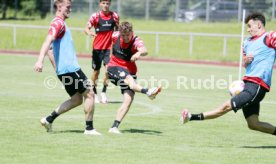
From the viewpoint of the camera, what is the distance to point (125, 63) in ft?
41.6

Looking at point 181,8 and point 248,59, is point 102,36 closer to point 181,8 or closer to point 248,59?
point 248,59

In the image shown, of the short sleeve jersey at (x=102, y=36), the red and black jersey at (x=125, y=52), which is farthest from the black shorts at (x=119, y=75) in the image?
the short sleeve jersey at (x=102, y=36)

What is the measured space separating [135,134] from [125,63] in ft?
4.32

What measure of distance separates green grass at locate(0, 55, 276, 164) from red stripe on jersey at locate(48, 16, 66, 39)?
1.56 meters

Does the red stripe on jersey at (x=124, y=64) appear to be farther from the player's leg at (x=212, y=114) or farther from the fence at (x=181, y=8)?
the fence at (x=181, y=8)

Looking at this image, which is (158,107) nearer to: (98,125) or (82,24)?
(98,125)

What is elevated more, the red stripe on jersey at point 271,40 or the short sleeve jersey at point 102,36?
the red stripe on jersey at point 271,40

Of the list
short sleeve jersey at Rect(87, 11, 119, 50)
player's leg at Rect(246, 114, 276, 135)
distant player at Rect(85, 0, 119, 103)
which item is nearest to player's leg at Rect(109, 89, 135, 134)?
player's leg at Rect(246, 114, 276, 135)

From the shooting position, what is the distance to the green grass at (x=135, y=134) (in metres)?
9.84

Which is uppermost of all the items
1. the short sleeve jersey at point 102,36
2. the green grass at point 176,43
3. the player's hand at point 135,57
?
the player's hand at point 135,57

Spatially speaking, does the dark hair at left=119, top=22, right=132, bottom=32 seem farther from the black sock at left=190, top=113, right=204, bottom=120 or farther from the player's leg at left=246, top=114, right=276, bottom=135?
the player's leg at left=246, top=114, right=276, bottom=135

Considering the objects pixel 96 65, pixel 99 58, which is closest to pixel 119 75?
pixel 96 65

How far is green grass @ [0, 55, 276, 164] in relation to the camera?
9.84 metres

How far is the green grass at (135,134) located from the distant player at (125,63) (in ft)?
1.50
